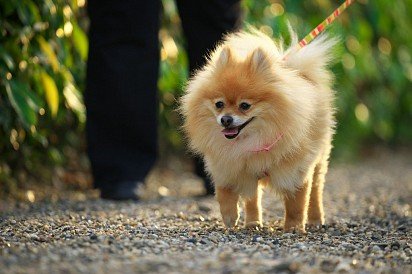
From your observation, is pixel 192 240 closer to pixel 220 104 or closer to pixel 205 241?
pixel 205 241

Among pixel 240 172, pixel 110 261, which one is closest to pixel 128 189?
pixel 240 172

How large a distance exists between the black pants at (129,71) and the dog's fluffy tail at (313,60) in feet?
2.67

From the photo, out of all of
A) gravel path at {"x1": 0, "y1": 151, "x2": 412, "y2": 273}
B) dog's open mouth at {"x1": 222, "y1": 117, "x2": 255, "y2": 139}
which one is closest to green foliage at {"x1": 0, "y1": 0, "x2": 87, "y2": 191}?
gravel path at {"x1": 0, "y1": 151, "x2": 412, "y2": 273}

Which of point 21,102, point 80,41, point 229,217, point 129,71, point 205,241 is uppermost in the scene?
point 80,41

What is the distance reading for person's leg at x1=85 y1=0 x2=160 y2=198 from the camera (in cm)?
412

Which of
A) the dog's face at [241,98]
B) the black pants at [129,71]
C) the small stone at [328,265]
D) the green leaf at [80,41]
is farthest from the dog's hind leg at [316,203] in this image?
the green leaf at [80,41]

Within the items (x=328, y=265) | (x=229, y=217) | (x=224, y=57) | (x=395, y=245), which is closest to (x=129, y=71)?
(x=224, y=57)

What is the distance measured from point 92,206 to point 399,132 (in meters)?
4.33

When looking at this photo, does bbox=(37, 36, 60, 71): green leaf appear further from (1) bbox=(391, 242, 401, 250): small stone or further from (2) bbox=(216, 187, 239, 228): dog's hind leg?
(1) bbox=(391, 242, 401, 250): small stone

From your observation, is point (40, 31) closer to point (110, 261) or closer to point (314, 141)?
point (314, 141)

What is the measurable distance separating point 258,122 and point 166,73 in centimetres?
168

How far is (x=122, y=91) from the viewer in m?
4.23

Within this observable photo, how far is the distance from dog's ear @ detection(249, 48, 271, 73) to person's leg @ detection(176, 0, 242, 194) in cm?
108

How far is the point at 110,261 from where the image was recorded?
2457 mm
